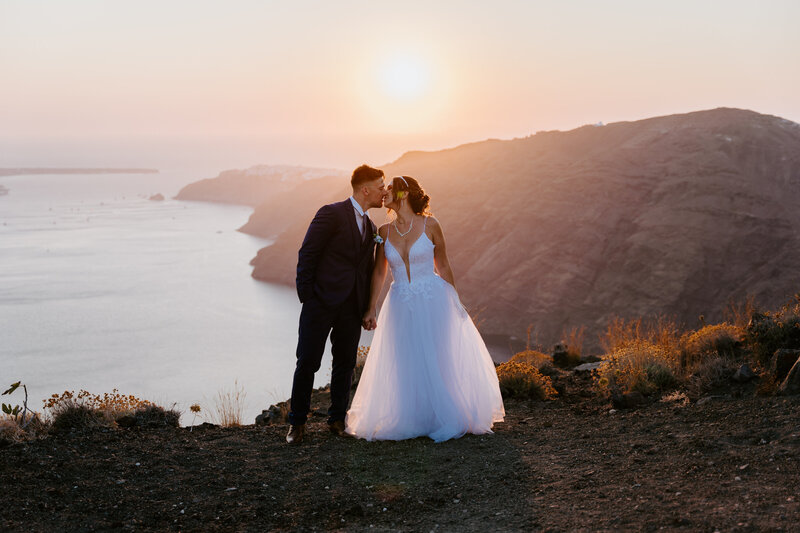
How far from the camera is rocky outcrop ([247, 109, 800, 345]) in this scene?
63000 millimetres

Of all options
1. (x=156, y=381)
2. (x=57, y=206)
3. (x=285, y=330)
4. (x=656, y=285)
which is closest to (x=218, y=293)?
(x=285, y=330)

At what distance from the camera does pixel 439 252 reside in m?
6.28

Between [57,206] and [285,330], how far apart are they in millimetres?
160173

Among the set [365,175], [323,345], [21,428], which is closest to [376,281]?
[323,345]

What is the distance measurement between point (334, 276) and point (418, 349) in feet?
3.57

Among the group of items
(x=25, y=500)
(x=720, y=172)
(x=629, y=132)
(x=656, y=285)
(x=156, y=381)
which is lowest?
(x=156, y=381)

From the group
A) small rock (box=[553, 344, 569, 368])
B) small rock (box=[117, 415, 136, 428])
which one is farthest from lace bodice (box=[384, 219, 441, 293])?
small rock (box=[553, 344, 569, 368])

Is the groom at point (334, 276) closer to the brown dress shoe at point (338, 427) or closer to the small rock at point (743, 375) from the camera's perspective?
the brown dress shoe at point (338, 427)

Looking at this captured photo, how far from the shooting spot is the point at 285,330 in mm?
67750

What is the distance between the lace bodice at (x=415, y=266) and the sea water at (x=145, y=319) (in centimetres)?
606

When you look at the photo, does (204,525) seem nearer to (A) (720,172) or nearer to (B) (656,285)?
(B) (656,285)

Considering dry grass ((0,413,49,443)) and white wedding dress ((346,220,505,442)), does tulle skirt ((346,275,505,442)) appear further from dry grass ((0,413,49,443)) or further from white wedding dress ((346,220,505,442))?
dry grass ((0,413,49,443))

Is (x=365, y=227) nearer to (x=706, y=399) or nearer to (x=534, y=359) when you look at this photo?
(x=706, y=399)

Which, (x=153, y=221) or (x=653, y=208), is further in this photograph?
(x=153, y=221)
